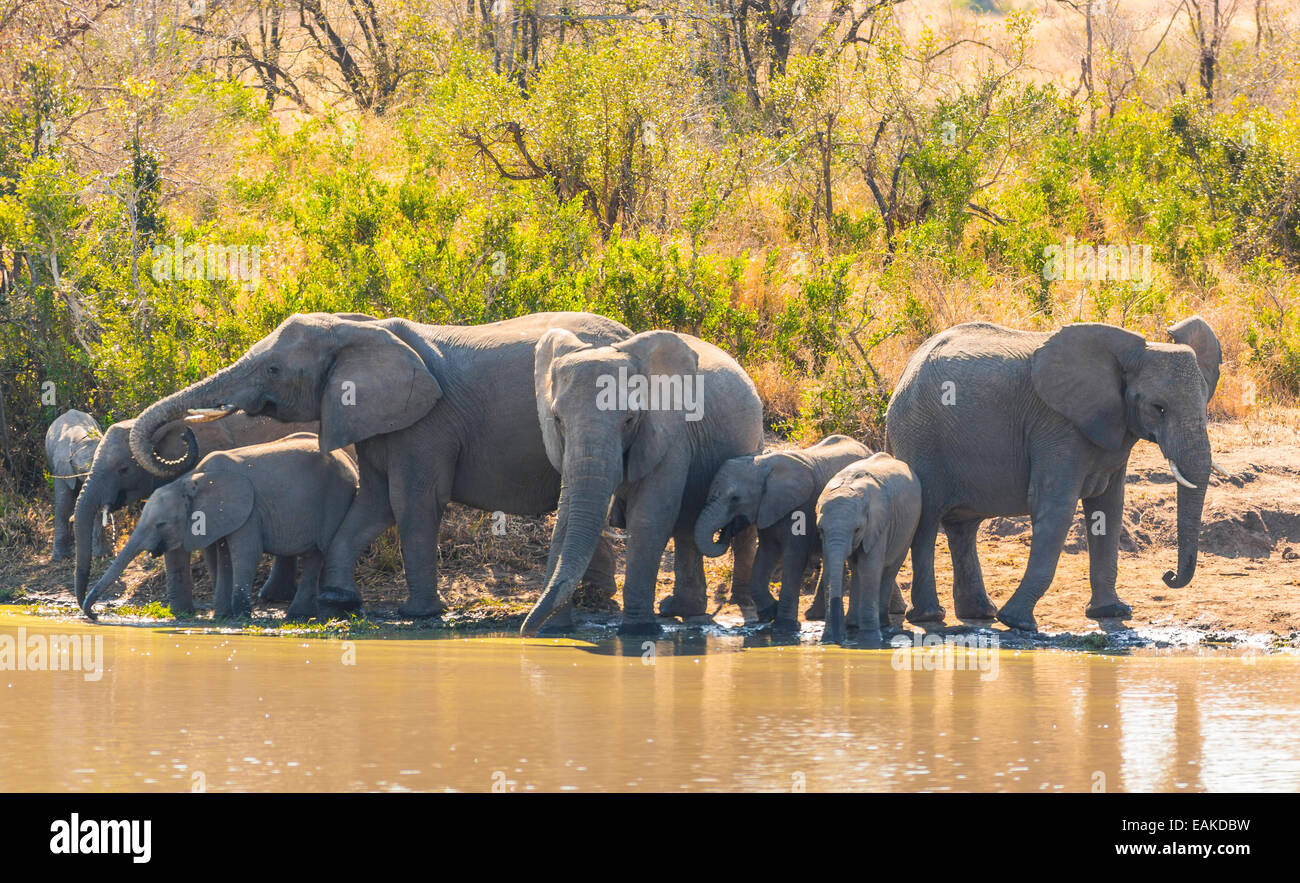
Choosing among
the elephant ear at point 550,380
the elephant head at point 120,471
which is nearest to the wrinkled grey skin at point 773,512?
the elephant ear at point 550,380

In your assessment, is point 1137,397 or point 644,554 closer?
point 644,554

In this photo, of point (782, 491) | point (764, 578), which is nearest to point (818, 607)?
point (764, 578)

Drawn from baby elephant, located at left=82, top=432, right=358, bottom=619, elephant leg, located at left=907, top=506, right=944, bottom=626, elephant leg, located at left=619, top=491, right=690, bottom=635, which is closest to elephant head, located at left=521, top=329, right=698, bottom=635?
elephant leg, located at left=619, top=491, right=690, bottom=635

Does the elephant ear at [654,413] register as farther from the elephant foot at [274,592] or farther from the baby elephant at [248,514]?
the elephant foot at [274,592]

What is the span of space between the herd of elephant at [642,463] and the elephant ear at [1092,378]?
14mm

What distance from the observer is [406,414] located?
11797mm

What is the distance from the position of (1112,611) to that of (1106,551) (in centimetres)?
40

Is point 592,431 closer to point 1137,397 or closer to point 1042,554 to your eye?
point 1042,554

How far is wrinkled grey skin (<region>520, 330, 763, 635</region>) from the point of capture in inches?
408

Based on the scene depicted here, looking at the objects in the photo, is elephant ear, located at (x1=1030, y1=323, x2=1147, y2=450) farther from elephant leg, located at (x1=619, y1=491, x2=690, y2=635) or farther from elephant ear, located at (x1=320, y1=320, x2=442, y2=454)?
elephant ear, located at (x1=320, y1=320, x2=442, y2=454)

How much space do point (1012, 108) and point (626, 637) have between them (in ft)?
35.7

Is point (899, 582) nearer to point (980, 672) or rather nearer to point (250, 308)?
point (980, 672)

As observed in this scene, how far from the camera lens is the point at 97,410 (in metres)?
14.9
